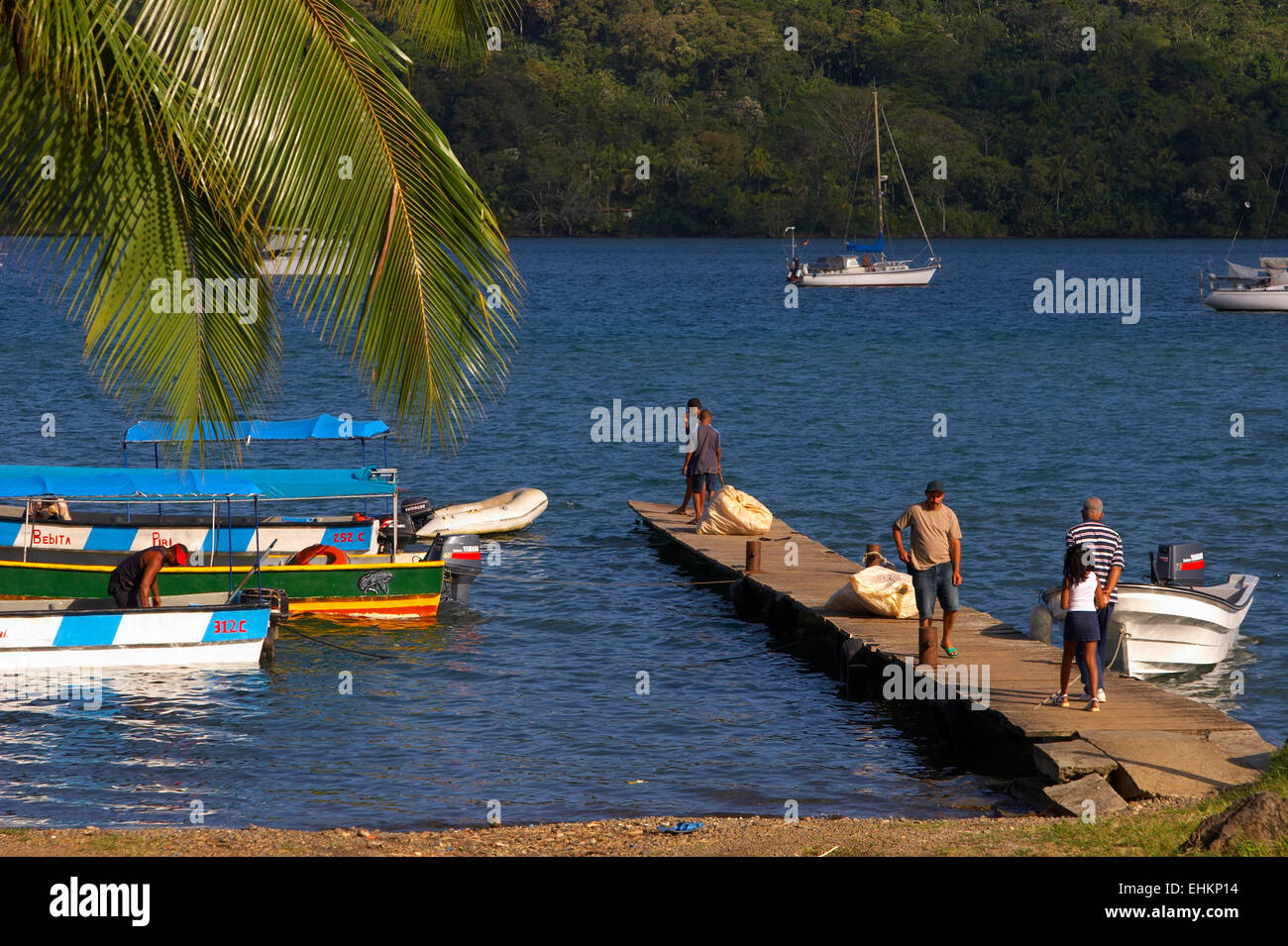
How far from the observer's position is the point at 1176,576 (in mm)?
19609

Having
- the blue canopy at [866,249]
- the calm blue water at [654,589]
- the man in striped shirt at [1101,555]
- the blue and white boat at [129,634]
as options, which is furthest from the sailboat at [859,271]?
the man in striped shirt at [1101,555]

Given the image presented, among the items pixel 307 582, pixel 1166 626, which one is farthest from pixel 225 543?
pixel 1166 626

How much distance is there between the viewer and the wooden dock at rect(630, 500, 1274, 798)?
1338 centimetres

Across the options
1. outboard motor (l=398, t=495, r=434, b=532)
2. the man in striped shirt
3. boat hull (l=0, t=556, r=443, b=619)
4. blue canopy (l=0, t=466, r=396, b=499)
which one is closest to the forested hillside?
outboard motor (l=398, t=495, r=434, b=532)

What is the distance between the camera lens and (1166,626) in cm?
1934

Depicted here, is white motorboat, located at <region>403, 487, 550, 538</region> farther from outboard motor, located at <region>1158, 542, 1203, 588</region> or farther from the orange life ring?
outboard motor, located at <region>1158, 542, 1203, 588</region>

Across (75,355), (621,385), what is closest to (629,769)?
(621,385)

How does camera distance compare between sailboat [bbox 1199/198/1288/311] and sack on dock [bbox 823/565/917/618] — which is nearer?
sack on dock [bbox 823/565/917/618]

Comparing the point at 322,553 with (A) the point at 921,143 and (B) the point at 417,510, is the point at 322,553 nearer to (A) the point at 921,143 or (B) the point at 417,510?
(B) the point at 417,510

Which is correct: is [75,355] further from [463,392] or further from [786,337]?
[463,392]

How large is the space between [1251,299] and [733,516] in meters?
75.0

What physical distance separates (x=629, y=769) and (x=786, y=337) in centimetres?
6766

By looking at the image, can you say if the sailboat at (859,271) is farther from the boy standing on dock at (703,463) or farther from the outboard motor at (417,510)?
the outboard motor at (417,510)

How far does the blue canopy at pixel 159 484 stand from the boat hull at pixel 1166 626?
34.1ft
